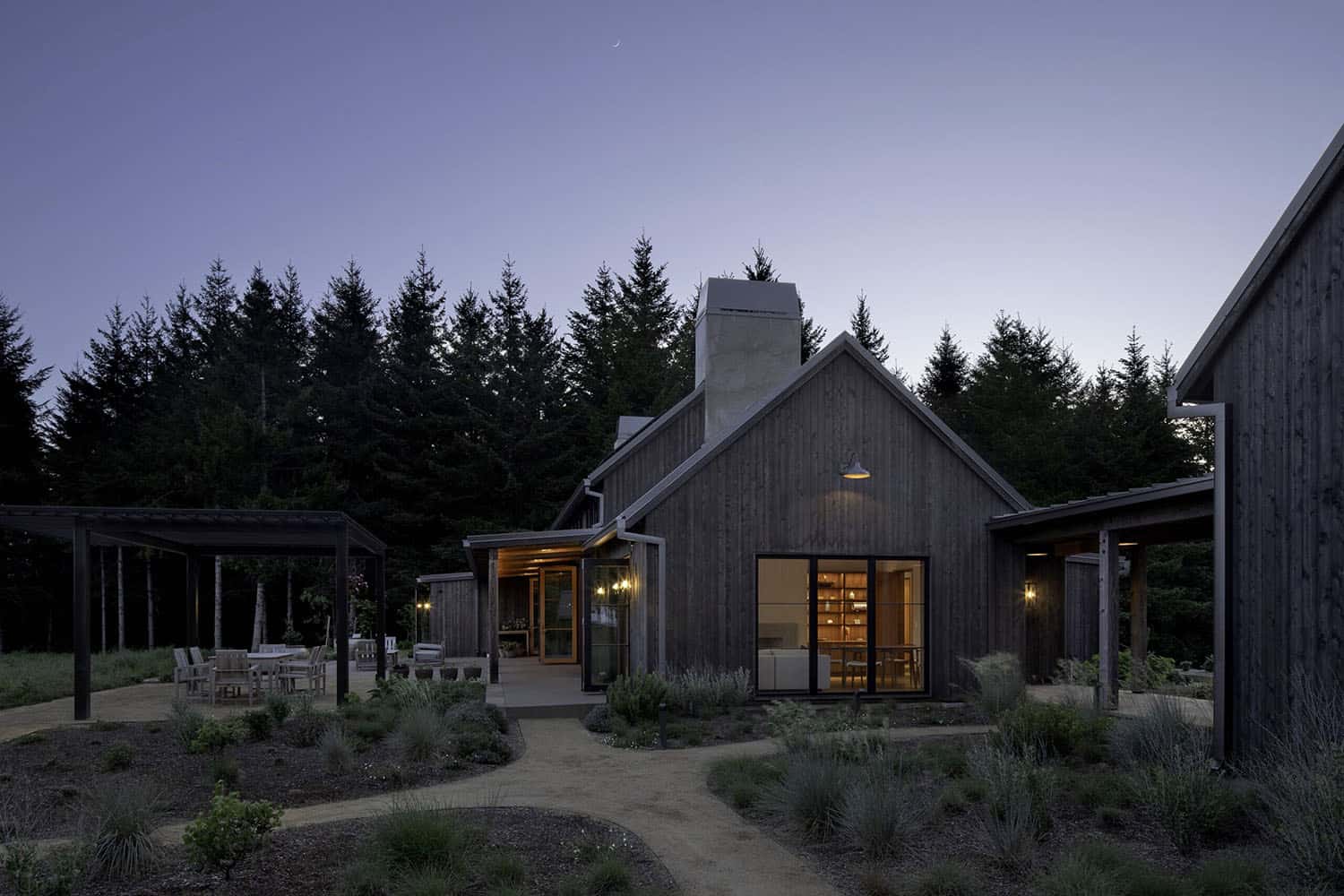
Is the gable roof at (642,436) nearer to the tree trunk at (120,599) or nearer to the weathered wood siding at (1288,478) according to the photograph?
the weathered wood siding at (1288,478)

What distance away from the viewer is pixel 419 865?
534 centimetres

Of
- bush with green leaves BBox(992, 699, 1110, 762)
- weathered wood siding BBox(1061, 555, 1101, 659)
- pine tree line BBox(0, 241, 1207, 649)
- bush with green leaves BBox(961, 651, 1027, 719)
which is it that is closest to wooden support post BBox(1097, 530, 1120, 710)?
bush with green leaves BBox(961, 651, 1027, 719)

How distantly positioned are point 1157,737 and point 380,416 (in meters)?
27.0

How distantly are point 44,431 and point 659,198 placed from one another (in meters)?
24.3

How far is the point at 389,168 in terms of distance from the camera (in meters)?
17.3

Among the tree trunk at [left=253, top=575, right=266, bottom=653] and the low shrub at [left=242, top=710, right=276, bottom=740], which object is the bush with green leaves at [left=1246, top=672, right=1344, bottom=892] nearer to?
the low shrub at [left=242, top=710, right=276, bottom=740]

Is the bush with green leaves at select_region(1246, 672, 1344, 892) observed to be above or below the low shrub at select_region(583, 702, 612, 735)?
above

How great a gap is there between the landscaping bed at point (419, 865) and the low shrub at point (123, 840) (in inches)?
3.0

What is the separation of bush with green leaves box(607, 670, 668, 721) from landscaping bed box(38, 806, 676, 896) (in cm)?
493

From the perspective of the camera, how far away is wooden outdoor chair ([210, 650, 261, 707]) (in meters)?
13.5

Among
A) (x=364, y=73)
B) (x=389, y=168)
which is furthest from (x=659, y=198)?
(x=364, y=73)

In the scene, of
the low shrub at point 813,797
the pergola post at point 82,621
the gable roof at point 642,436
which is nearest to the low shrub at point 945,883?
the low shrub at point 813,797

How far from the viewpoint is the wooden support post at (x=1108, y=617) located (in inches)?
455

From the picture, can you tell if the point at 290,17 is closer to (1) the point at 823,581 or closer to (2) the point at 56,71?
(2) the point at 56,71
